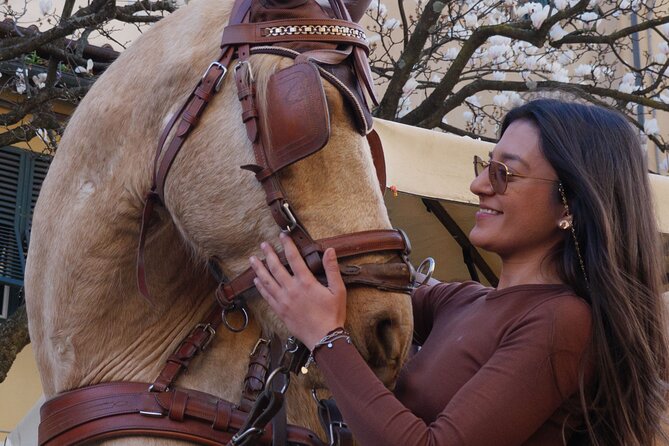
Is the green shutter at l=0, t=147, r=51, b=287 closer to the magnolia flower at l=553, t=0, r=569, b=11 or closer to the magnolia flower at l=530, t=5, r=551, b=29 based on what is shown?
the magnolia flower at l=530, t=5, r=551, b=29

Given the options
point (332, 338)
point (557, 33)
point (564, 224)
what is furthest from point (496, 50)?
point (332, 338)

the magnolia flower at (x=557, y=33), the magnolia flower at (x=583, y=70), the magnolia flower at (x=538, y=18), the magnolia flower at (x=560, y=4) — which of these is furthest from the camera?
the magnolia flower at (x=583, y=70)

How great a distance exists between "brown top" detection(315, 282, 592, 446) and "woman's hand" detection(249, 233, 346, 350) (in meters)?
0.07

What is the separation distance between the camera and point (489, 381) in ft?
7.14

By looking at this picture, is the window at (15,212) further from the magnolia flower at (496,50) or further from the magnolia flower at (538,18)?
the magnolia flower at (538,18)

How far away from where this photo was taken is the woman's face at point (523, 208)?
2420mm

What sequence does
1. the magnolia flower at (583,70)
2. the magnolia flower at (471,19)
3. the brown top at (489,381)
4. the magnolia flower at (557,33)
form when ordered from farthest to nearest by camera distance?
the magnolia flower at (583,70) < the magnolia flower at (471,19) < the magnolia flower at (557,33) < the brown top at (489,381)

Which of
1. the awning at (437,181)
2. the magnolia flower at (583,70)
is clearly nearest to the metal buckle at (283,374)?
the awning at (437,181)

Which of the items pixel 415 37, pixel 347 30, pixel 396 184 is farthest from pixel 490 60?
pixel 347 30

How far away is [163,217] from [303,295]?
0.59 m

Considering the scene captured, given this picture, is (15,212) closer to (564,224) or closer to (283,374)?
(283,374)

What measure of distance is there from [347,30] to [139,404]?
1.08 m

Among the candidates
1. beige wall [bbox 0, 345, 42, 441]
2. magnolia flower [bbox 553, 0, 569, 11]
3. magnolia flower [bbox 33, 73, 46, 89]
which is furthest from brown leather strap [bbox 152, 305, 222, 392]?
beige wall [bbox 0, 345, 42, 441]

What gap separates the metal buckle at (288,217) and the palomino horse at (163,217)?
29 millimetres
